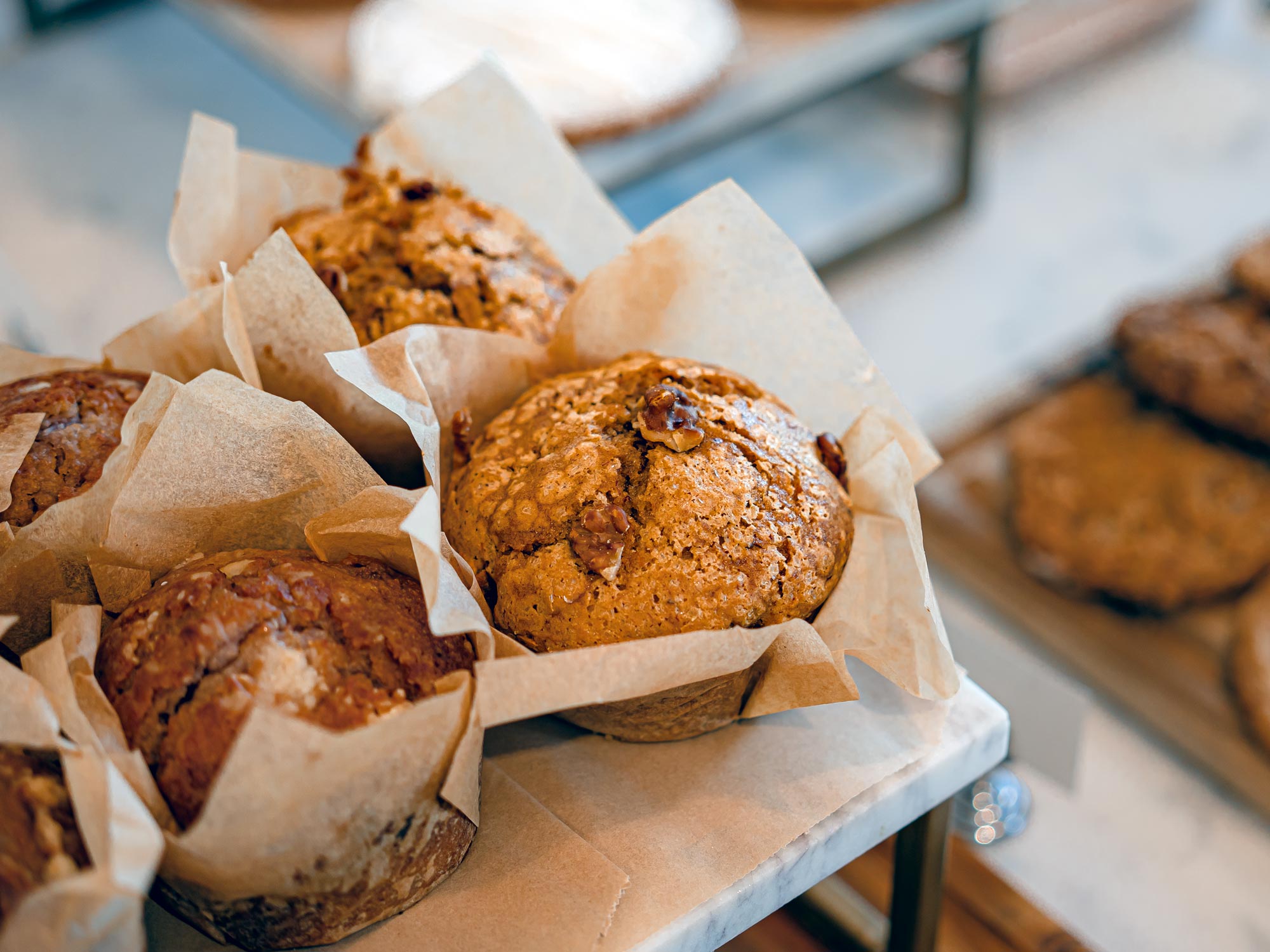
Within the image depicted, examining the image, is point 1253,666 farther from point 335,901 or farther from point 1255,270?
point 335,901

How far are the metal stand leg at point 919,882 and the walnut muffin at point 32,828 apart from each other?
0.55 metres

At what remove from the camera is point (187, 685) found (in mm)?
611

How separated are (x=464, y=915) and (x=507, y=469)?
0.28 m

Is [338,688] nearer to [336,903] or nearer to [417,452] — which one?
[336,903]

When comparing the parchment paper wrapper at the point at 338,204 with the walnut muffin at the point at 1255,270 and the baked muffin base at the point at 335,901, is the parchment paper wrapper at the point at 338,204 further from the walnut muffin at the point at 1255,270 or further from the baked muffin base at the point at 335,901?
the walnut muffin at the point at 1255,270

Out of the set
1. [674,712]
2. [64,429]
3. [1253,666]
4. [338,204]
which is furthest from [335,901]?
[1253,666]

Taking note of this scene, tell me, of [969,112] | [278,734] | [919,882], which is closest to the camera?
[278,734]

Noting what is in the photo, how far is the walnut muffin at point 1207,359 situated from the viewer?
1703 millimetres

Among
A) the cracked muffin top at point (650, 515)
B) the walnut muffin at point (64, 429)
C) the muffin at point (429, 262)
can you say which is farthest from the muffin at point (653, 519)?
the walnut muffin at point (64, 429)

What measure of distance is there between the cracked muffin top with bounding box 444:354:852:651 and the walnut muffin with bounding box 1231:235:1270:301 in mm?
1389

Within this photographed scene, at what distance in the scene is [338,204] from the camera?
3.34 ft

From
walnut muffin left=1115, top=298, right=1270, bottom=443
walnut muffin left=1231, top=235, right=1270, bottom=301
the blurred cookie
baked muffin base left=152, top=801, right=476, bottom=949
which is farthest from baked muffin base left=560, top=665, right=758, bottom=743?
walnut muffin left=1231, top=235, right=1270, bottom=301

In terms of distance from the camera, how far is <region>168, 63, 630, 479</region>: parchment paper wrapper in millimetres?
793

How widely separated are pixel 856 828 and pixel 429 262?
51 cm
